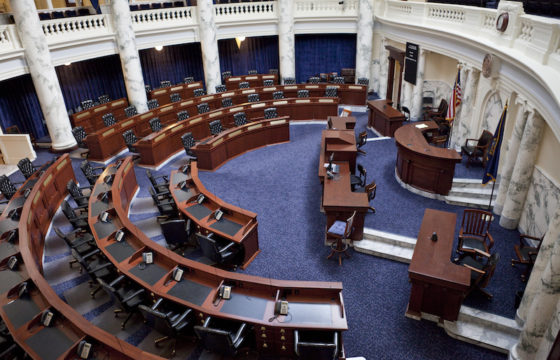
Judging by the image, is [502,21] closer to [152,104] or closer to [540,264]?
[540,264]

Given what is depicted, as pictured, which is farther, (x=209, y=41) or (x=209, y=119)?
(x=209, y=41)

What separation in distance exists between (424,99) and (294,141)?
4955 millimetres

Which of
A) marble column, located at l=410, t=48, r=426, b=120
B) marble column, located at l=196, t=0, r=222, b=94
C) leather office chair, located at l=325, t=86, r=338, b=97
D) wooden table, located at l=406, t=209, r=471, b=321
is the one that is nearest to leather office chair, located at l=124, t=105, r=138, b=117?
marble column, located at l=196, t=0, r=222, b=94

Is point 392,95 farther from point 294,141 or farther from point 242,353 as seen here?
point 242,353

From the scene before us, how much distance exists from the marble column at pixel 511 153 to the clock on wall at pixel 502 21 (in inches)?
61.5

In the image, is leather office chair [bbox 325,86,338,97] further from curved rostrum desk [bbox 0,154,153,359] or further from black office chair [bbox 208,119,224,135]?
curved rostrum desk [bbox 0,154,153,359]

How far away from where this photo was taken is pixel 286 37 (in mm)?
16531

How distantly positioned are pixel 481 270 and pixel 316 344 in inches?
130

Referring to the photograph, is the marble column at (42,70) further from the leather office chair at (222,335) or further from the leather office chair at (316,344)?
the leather office chair at (316,344)

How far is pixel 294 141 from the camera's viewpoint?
13.2 m

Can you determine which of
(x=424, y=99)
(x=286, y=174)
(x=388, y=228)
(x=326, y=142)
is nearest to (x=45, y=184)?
(x=286, y=174)

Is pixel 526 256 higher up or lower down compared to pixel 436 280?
lower down

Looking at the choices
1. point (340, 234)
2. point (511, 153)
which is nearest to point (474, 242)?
point (511, 153)

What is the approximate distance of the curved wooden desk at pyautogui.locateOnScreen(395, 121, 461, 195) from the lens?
882 centimetres
